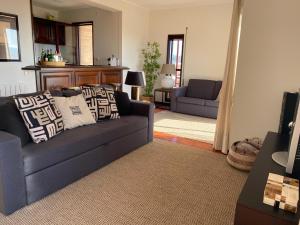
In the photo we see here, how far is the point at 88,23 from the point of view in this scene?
6.39m

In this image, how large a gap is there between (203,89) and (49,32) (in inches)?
187

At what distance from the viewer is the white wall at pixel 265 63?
252 cm

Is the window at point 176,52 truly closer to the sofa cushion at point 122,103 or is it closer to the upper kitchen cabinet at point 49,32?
the sofa cushion at point 122,103

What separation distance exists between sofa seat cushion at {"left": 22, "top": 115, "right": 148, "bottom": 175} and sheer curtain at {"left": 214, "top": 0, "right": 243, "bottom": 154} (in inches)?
45.7

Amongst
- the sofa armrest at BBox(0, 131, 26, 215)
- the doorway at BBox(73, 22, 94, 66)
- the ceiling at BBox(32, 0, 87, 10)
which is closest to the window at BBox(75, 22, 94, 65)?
the doorway at BBox(73, 22, 94, 66)

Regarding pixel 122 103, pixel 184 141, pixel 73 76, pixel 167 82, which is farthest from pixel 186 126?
pixel 73 76

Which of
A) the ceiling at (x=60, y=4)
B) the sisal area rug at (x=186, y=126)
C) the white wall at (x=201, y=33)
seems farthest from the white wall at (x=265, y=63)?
the ceiling at (x=60, y=4)

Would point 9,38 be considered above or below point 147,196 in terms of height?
above

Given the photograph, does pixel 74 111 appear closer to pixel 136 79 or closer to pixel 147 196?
pixel 147 196

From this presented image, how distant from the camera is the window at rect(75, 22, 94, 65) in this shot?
7.00 metres

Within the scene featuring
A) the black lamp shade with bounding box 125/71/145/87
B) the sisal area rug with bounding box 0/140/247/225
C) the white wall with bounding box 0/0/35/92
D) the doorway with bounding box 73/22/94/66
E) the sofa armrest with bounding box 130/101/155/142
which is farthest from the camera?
the doorway with bounding box 73/22/94/66

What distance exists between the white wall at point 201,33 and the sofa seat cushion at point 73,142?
3314mm

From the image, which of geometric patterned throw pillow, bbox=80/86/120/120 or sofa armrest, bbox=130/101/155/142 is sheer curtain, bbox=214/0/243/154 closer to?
sofa armrest, bbox=130/101/155/142

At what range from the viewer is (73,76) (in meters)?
4.43
